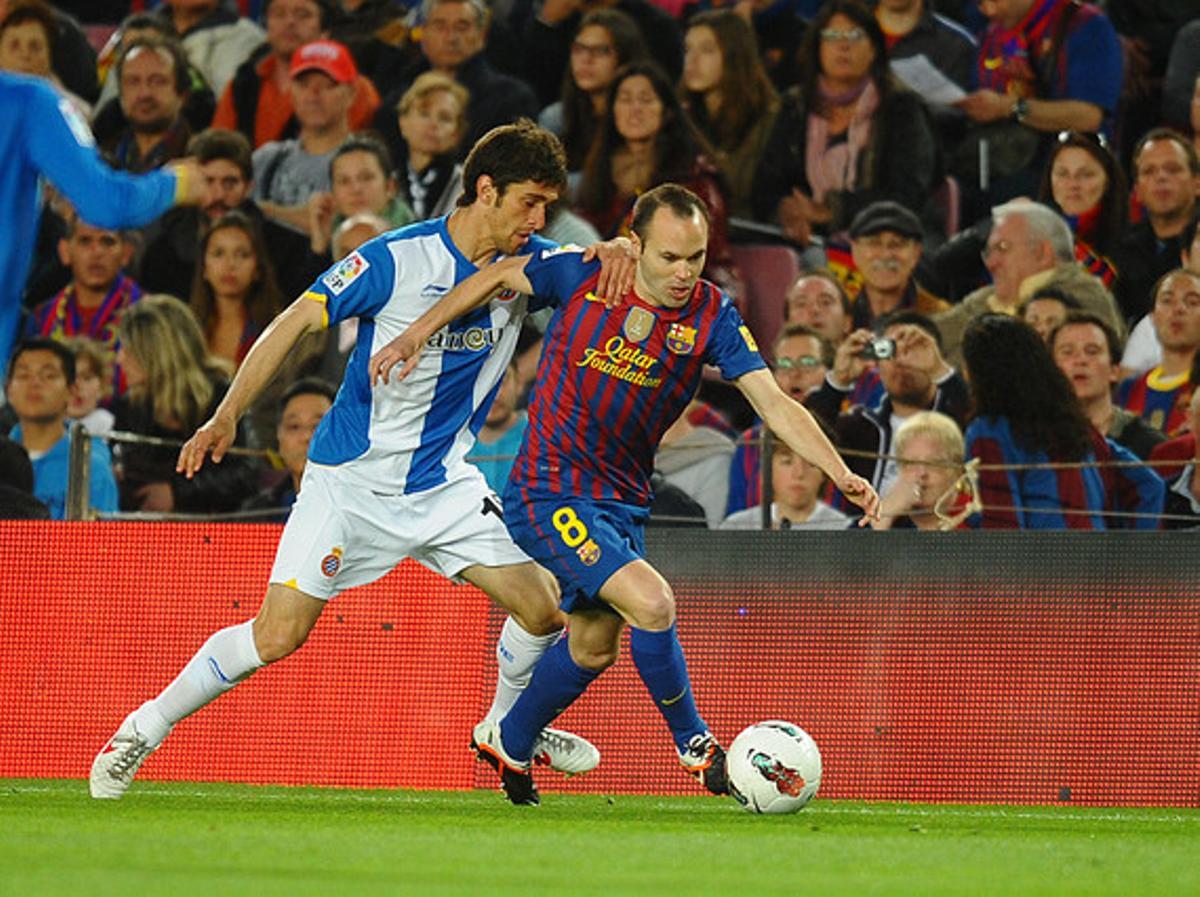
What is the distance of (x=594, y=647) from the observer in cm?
841

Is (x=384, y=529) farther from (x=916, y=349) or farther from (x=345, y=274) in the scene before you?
(x=916, y=349)

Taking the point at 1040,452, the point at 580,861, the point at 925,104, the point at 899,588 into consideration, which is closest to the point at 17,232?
the point at 580,861

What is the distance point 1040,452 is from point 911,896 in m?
4.88

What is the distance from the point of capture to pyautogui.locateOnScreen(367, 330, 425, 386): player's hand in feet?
26.6

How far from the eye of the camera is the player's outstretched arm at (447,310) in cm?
814

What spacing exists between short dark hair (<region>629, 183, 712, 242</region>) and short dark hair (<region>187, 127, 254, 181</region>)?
19.7 feet

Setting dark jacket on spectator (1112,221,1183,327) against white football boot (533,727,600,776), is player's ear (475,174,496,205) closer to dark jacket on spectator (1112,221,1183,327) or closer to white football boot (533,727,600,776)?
white football boot (533,727,600,776)

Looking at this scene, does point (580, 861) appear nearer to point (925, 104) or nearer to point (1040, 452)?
point (1040, 452)

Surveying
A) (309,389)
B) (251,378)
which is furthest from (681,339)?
(309,389)

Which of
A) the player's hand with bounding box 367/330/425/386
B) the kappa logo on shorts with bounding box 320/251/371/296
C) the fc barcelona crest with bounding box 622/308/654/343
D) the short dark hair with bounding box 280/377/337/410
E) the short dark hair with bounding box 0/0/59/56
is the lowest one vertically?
the short dark hair with bounding box 280/377/337/410

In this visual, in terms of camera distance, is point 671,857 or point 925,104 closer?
point 671,857

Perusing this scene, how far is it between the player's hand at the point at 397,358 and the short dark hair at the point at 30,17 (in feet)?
24.3

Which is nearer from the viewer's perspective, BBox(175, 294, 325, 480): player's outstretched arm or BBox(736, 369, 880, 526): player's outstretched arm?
BBox(175, 294, 325, 480): player's outstretched arm

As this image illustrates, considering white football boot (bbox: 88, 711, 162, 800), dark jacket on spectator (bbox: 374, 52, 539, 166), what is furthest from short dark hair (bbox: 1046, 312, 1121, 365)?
white football boot (bbox: 88, 711, 162, 800)
